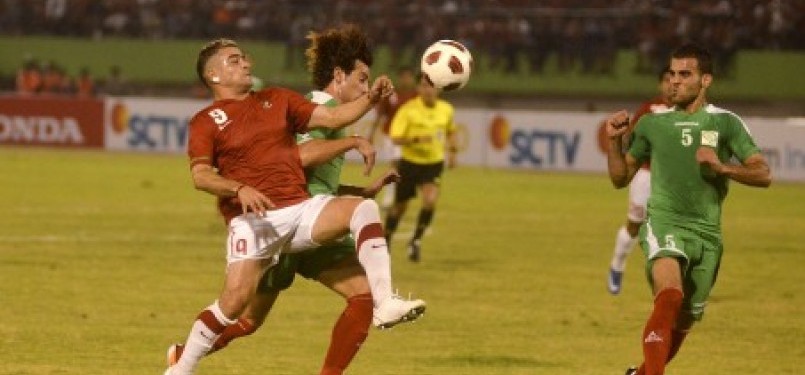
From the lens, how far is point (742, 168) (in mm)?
10320

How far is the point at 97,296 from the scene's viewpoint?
1672 cm

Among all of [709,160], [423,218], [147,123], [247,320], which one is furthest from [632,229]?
[147,123]

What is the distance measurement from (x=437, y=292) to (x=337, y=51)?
7.41m

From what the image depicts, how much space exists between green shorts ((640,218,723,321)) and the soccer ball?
1.53 m

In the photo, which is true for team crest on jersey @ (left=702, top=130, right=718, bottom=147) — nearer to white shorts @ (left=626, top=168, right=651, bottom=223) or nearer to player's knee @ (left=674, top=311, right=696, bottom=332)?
player's knee @ (left=674, top=311, right=696, bottom=332)

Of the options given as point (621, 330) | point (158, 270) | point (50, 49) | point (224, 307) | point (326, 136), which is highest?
point (326, 136)

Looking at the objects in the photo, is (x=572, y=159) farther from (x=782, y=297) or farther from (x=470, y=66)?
(x=470, y=66)

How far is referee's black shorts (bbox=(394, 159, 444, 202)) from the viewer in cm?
2122

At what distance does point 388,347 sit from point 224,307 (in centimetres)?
422

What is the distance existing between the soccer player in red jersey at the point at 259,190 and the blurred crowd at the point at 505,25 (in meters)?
31.6

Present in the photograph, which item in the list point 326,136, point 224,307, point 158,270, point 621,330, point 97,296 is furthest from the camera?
point 158,270

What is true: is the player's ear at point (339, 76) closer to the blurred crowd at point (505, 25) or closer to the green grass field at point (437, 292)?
the green grass field at point (437, 292)

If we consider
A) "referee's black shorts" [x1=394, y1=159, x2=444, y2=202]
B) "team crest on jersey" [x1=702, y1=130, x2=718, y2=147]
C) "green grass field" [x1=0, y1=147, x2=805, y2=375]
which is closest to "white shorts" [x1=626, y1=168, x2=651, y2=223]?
"green grass field" [x1=0, y1=147, x2=805, y2=375]

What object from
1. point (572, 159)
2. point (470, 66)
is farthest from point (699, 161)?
point (572, 159)
